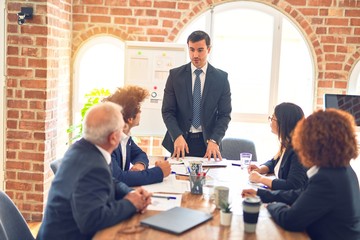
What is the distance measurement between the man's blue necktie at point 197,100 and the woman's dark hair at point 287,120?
3.05ft

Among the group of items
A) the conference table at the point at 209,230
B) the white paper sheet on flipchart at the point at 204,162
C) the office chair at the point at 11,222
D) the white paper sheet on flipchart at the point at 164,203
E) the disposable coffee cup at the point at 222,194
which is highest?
the disposable coffee cup at the point at 222,194

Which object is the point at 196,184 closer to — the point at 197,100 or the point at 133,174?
the point at 133,174

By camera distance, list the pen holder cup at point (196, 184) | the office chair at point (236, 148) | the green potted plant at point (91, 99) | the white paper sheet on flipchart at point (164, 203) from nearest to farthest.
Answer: the white paper sheet on flipchart at point (164, 203) < the pen holder cup at point (196, 184) < the office chair at point (236, 148) < the green potted plant at point (91, 99)

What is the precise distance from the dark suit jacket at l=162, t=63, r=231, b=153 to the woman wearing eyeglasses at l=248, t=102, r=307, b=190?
0.80 m

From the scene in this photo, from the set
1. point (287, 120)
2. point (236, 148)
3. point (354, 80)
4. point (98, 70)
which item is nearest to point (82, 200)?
point (287, 120)

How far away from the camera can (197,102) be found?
3549 mm

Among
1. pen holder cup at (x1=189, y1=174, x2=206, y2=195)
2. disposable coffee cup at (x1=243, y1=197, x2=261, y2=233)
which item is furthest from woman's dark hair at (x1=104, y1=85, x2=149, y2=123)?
disposable coffee cup at (x1=243, y1=197, x2=261, y2=233)

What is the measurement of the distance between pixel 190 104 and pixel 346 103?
1379 millimetres

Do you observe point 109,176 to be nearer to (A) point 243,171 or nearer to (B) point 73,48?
(A) point 243,171

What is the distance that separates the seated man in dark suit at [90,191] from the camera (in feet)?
6.17

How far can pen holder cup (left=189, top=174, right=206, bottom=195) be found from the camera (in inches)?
97.3

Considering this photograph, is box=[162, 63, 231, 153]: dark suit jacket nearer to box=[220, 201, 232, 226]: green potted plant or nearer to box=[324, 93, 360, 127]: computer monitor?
box=[324, 93, 360, 127]: computer monitor

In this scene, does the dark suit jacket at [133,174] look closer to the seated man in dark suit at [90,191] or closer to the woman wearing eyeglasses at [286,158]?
the seated man in dark suit at [90,191]

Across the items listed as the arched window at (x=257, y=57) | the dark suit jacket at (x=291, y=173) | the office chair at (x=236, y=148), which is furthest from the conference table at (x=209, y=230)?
the arched window at (x=257, y=57)
